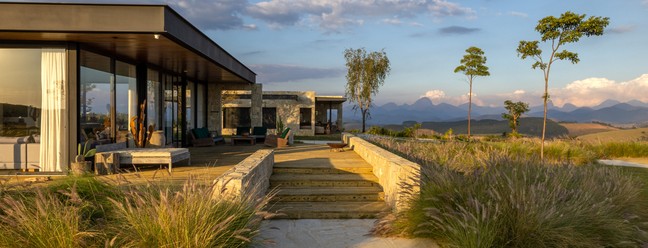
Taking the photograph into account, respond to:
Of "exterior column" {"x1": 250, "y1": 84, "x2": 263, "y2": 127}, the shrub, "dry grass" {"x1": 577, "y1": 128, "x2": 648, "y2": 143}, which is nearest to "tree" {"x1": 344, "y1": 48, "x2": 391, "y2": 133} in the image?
"exterior column" {"x1": 250, "y1": 84, "x2": 263, "y2": 127}

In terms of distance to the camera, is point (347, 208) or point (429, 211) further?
point (347, 208)

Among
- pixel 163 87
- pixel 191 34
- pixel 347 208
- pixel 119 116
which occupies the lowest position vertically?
pixel 347 208

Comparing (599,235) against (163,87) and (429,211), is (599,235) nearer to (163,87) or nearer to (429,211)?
(429,211)

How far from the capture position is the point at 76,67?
26.7 ft

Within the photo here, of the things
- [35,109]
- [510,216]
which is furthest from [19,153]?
[510,216]

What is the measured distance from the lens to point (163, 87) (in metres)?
13.1

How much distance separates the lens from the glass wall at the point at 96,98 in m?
8.91

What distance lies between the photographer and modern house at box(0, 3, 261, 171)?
7.21 metres

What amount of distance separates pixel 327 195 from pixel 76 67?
216 inches

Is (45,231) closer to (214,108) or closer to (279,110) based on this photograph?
(214,108)

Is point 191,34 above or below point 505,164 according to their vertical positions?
above

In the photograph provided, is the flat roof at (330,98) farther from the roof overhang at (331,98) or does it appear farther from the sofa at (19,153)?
the sofa at (19,153)

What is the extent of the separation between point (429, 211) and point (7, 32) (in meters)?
7.65

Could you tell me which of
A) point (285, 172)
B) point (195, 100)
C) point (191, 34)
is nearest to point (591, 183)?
Result: point (285, 172)
